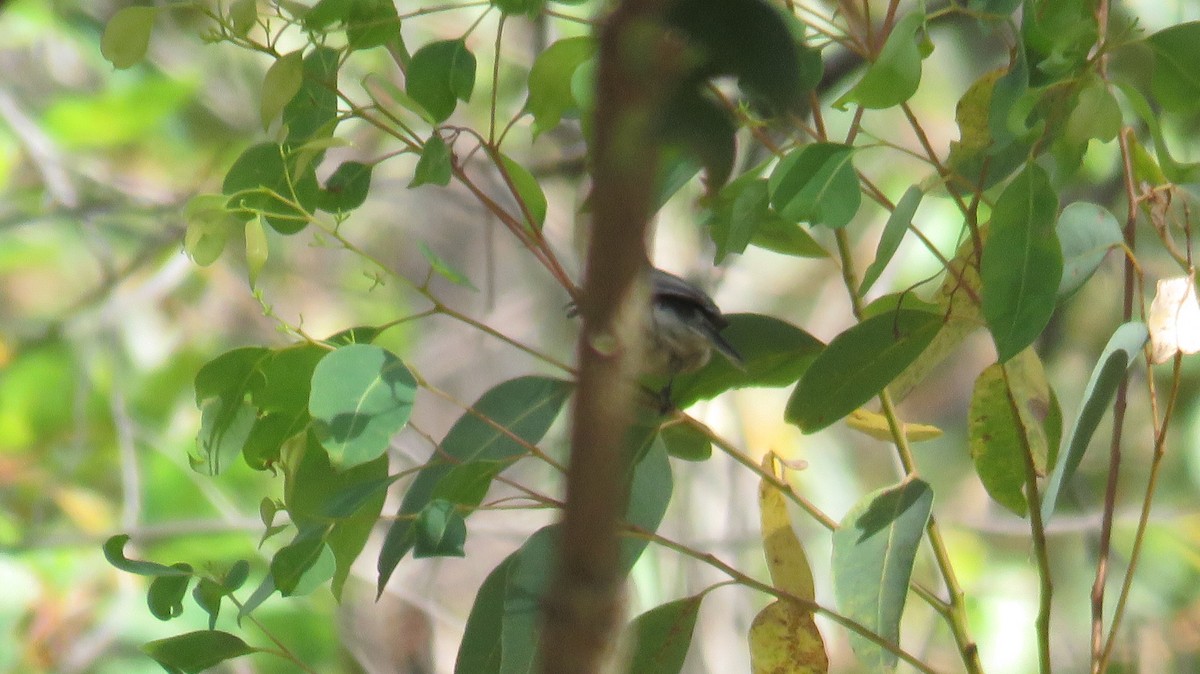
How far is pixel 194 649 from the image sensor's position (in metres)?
1.12

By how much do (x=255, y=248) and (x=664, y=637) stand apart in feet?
1.77

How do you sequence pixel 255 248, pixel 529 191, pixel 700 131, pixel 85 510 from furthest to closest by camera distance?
pixel 85 510
pixel 529 191
pixel 255 248
pixel 700 131

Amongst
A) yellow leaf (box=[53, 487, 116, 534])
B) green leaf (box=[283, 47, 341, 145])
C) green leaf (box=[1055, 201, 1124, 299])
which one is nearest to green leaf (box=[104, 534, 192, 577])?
green leaf (box=[283, 47, 341, 145])

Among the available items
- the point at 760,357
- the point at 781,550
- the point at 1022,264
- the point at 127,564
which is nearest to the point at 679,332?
the point at 760,357

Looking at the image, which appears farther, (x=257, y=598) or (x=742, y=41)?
(x=257, y=598)

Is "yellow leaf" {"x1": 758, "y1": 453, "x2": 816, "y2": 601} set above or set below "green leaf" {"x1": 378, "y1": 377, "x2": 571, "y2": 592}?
below

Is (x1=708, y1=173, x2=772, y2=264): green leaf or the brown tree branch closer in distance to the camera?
the brown tree branch

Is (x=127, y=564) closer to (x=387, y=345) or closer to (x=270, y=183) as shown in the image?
(x=270, y=183)

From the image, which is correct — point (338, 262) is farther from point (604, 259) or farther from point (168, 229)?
point (604, 259)

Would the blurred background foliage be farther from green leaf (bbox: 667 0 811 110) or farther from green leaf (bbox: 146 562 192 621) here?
green leaf (bbox: 667 0 811 110)

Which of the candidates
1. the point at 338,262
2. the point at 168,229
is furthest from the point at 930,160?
the point at 338,262

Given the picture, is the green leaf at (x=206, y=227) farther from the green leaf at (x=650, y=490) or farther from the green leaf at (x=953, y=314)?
the green leaf at (x=953, y=314)

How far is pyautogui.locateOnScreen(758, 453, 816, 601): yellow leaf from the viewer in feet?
4.05

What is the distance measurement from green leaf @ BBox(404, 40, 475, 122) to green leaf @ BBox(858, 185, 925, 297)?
0.42m
